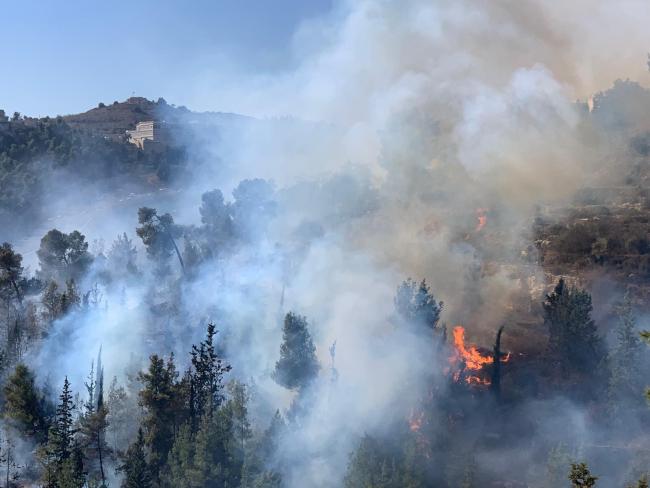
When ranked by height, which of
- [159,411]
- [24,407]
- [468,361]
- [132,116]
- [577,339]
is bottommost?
[24,407]

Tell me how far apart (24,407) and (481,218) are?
50607 millimetres

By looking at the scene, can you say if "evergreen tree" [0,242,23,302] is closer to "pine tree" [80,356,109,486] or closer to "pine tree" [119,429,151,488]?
"pine tree" [80,356,109,486]

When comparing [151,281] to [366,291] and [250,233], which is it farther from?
[366,291]

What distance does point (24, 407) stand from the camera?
4531 cm

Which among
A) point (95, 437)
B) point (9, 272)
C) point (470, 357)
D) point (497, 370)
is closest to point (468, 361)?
point (470, 357)

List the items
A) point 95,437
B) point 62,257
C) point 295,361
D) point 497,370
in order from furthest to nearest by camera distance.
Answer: point 62,257 → point 497,370 → point 295,361 → point 95,437

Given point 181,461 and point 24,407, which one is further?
point 24,407

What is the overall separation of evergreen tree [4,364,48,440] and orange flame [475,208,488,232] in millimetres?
48008

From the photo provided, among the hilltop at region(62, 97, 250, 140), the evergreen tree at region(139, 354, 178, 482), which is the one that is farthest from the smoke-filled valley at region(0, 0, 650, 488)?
the hilltop at region(62, 97, 250, 140)

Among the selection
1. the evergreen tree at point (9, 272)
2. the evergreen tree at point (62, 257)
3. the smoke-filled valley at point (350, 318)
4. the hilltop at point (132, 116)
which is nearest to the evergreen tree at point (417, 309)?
the smoke-filled valley at point (350, 318)

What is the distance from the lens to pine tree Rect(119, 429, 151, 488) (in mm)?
39219

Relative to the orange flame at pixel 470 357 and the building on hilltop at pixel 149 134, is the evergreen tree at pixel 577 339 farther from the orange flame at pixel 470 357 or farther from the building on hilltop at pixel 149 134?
the building on hilltop at pixel 149 134

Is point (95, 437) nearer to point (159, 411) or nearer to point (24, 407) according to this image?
point (159, 411)

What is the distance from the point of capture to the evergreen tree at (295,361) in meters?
50.4
